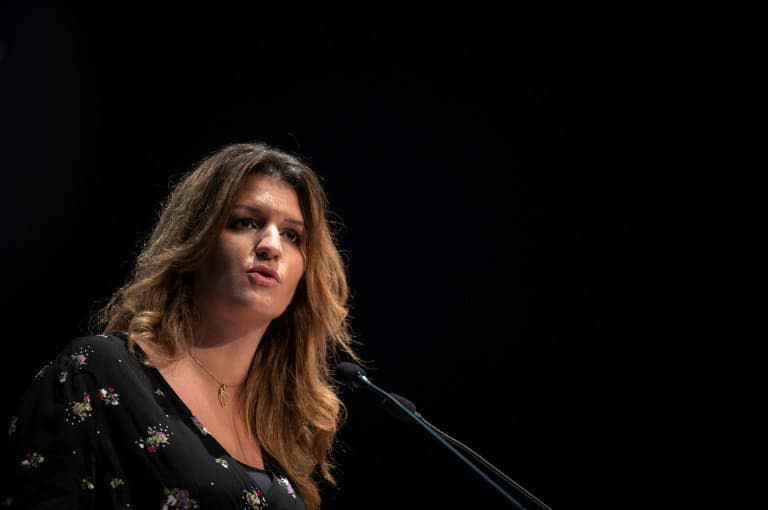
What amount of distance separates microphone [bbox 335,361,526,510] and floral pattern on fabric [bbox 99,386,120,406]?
49cm

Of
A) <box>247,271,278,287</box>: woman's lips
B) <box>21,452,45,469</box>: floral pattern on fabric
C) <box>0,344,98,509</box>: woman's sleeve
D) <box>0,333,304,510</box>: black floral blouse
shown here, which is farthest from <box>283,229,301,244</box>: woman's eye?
<box>21,452,45,469</box>: floral pattern on fabric

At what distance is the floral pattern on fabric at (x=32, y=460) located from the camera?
1122 mm

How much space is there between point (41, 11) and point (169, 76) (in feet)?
1.60

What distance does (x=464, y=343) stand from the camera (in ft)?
7.70

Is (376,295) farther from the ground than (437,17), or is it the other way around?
(437,17)

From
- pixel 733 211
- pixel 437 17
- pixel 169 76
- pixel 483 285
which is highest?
pixel 437 17

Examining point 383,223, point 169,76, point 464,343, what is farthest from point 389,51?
point 464,343

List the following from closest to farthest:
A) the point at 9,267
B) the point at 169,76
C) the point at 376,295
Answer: the point at 9,267 → the point at 169,76 → the point at 376,295

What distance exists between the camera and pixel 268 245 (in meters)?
1.54

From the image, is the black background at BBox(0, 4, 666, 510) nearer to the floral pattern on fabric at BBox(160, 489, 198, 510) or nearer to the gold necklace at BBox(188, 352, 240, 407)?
the gold necklace at BBox(188, 352, 240, 407)

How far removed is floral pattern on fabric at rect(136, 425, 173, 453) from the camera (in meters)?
1.23

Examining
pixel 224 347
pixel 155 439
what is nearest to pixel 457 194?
pixel 224 347

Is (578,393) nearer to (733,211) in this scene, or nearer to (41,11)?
(733,211)

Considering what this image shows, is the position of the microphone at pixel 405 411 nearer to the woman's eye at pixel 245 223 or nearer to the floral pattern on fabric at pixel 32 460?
the woman's eye at pixel 245 223
